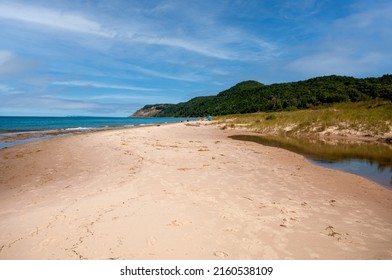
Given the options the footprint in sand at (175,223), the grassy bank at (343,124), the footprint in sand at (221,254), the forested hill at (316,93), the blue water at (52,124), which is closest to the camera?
the footprint in sand at (221,254)

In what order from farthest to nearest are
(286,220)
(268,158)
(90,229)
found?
(268,158) < (286,220) < (90,229)

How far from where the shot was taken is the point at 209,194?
689 centimetres

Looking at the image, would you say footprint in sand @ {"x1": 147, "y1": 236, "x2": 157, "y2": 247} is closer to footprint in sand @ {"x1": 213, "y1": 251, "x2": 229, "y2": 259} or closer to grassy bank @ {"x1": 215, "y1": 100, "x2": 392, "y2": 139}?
footprint in sand @ {"x1": 213, "y1": 251, "x2": 229, "y2": 259}

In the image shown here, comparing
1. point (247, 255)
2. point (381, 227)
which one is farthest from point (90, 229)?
point (381, 227)

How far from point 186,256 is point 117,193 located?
12.0 feet

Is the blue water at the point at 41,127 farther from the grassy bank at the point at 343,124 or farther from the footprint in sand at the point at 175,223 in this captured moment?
the grassy bank at the point at 343,124

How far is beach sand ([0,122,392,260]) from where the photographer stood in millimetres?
4105

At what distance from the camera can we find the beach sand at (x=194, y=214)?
4.11 m

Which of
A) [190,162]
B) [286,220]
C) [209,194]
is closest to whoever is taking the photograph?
[286,220]

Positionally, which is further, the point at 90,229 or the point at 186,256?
the point at 90,229

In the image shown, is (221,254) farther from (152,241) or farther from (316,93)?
(316,93)

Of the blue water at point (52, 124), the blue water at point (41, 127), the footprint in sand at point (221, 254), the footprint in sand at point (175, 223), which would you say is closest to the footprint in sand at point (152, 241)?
the footprint in sand at point (175, 223)

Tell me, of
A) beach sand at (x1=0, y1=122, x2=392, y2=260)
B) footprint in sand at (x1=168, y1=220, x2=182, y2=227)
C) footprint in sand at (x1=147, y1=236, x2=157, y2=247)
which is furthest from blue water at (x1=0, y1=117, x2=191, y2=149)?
footprint in sand at (x1=147, y1=236, x2=157, y2=247)
